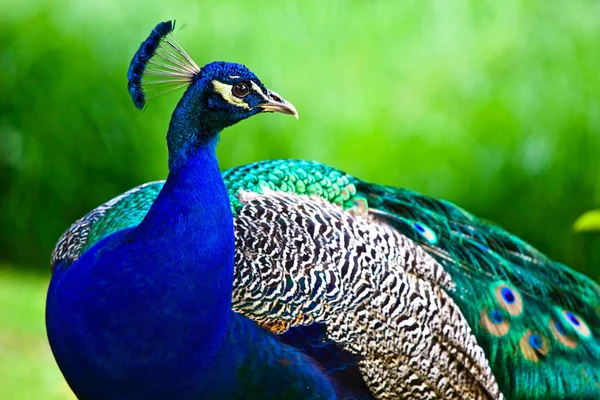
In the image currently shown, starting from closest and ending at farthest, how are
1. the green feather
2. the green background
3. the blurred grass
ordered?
the green feather, the blurred grass, the green background

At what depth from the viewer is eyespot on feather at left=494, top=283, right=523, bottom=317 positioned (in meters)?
3.24

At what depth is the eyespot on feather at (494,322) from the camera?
3158 mm

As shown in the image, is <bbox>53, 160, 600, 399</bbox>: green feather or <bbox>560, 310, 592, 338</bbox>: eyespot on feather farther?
Answer: <bbox>560, 310, 592, 338</bbox>: eyespot on feather

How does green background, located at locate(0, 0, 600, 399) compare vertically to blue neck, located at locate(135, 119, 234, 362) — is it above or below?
above

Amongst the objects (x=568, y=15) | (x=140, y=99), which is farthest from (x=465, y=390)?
(x=568, y=15)

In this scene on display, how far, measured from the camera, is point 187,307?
2.57 m

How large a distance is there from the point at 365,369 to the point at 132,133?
3505 mm

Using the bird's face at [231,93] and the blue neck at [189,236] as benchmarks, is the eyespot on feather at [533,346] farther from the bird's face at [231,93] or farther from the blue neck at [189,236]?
the bird's face at [231,93]

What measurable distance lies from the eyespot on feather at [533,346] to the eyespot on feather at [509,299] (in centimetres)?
9

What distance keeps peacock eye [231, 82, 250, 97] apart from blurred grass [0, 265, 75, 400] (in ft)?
6.99

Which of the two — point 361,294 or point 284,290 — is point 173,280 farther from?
point 361,294

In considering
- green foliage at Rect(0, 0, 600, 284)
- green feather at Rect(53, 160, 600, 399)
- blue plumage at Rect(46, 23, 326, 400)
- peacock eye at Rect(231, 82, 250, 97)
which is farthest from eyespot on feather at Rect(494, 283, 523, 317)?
green foliage at Rect(0, 0, 600, 284)

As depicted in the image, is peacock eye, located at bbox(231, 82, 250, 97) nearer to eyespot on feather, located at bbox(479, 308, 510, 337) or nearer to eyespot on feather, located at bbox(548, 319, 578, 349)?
eyespot on feather, located at bbox(479, 308, 510, 337)

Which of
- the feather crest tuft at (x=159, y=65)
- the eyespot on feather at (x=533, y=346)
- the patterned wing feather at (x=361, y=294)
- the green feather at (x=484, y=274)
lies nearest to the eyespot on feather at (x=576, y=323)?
the green feather at (x=484, y=274)
